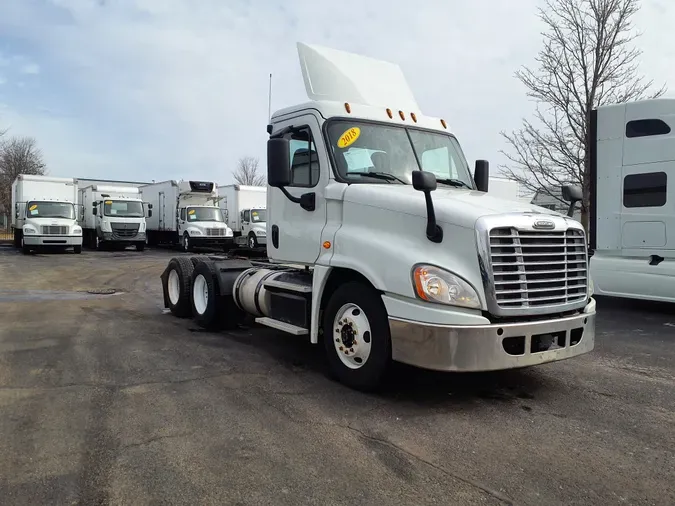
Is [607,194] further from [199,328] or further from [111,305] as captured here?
[111,305]

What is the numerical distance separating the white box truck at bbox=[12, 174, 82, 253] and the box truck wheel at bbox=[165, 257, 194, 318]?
56.9ft

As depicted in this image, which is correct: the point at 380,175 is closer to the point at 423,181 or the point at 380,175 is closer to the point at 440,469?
the point at 423,181

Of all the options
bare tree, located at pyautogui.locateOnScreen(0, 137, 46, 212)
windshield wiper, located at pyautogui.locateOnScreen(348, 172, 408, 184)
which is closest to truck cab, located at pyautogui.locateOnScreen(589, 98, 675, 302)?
windshield wiper, located at pyautogui.locateOnScreen(348, 172, 408, 184)

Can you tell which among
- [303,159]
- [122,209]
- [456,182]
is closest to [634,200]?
[456,182]

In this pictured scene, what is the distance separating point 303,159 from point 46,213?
880 inches

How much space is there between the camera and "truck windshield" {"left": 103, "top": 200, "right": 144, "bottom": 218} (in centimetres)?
2681

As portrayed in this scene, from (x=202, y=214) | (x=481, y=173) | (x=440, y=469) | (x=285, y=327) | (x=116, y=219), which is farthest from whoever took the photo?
(x=202, y=214)

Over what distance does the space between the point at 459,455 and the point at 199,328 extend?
198 inches

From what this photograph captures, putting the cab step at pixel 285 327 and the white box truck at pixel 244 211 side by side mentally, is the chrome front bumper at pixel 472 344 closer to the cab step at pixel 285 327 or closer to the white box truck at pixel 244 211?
the cab step at pixel 285 327

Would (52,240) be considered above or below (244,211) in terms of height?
below

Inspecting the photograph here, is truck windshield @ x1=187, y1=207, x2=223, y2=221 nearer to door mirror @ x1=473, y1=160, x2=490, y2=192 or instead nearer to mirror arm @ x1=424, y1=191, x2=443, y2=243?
door mirror @ x1=473, y1=160, x2=490, y2=192

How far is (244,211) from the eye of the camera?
96.3ft

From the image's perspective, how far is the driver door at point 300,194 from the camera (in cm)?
548

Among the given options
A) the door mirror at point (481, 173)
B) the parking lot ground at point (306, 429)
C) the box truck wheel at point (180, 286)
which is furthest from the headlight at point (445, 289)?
the box truck wheel at point (180, 286)
